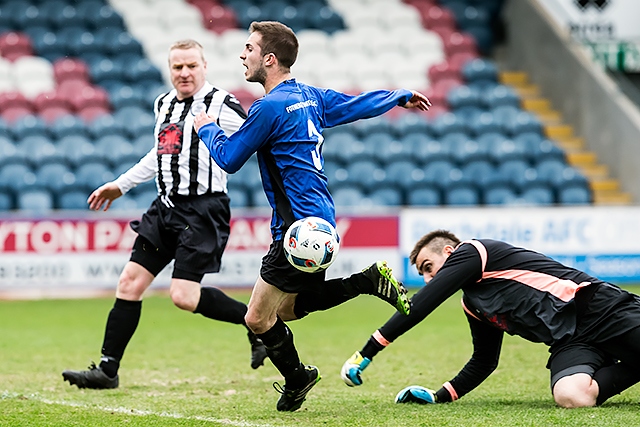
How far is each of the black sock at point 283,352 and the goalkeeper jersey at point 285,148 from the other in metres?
0.47

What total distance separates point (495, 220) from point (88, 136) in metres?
6.41

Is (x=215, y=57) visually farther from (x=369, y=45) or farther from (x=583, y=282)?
(x=583, y=282)

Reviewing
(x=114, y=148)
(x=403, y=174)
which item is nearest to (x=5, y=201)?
(x=114, y=148)

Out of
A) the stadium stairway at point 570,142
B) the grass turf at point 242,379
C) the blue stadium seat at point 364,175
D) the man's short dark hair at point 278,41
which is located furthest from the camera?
the stadium stairway at point 570,142

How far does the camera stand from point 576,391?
4582 millimetres

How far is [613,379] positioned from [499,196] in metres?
9.17

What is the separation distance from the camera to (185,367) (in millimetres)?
6629

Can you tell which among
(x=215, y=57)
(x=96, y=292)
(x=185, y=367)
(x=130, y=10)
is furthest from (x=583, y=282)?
(x=130, y=10)

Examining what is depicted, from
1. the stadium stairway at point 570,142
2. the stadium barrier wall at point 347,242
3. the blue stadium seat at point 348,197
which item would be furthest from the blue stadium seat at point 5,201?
the stadium stairway at point 570,142

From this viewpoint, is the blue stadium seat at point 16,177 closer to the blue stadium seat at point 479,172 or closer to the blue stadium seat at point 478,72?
the blue stadium seat at point 479,172

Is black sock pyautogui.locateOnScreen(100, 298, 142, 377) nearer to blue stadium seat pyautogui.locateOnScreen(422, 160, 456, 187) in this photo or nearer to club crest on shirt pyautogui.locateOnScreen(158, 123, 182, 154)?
club crest on shirt pyautogui.locateOnScreen(158, 123, 182, 154)

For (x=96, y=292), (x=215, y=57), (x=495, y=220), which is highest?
(x=215, y=57)

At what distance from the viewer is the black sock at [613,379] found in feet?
15.2

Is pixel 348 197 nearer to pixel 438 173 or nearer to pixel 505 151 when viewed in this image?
pixel 438 173
